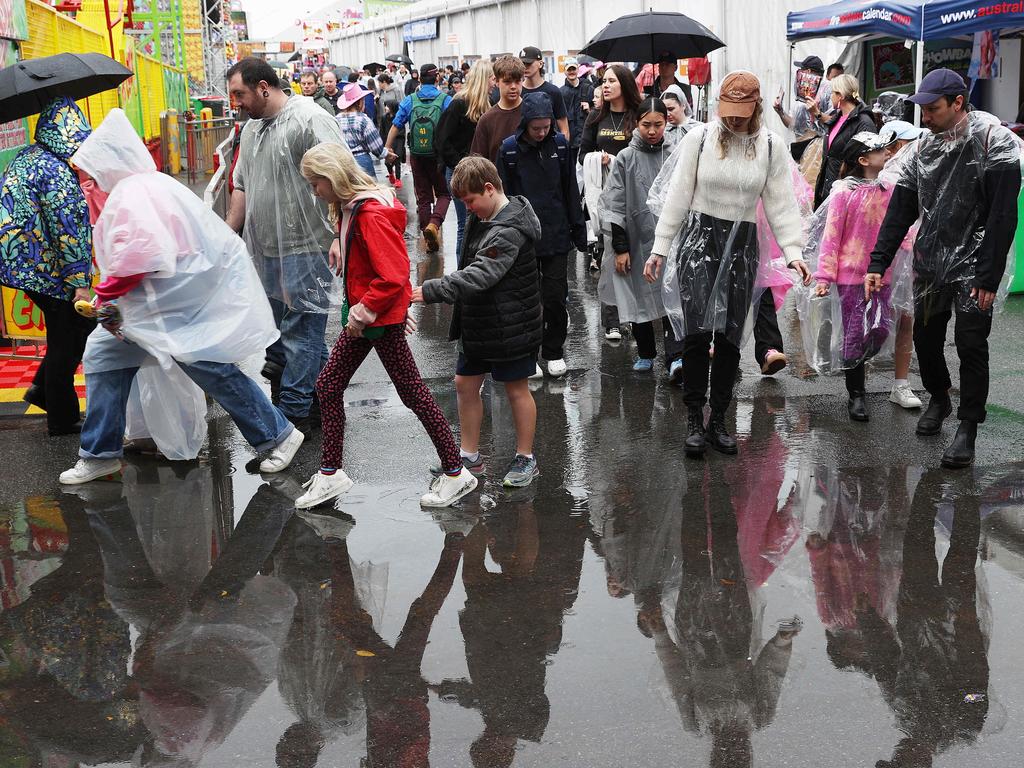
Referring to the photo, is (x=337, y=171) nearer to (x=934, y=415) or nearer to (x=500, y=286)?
(x=500, y=286)

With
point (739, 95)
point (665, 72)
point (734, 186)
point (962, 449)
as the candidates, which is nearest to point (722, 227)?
point (734, 186)

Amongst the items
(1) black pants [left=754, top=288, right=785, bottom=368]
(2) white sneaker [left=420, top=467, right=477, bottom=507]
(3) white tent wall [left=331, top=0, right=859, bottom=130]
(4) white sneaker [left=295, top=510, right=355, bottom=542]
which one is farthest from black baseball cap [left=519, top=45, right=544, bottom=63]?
(3) white tent wall [left=331, top=0, right=859, bottom=130]

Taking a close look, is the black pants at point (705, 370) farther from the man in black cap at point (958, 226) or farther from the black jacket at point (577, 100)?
the black jacket at point (577, 100)

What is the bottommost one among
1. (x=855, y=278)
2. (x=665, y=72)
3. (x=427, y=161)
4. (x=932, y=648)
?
(x=932, y=648)

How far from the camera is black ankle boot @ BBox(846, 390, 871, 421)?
6.30m

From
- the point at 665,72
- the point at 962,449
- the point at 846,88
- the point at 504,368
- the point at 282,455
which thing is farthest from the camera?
the point at 665,72

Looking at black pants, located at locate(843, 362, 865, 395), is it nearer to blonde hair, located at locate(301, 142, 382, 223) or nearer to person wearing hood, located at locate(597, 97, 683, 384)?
person wearing hood, located at locate(597, 97, 683, 384)

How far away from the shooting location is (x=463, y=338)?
5.30 metres

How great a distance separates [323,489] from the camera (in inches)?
202

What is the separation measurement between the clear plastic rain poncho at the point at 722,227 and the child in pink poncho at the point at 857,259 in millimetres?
591

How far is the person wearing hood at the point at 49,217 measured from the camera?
19.2ft

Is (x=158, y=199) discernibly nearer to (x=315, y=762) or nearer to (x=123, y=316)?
(x=123, y=316)

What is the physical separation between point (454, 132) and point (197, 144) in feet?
48.8

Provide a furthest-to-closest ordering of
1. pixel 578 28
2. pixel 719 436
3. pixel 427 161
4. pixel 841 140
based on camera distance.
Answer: pixel 578 28 → pixel 427 161 → pixel 841 140 → pixel 719 436
